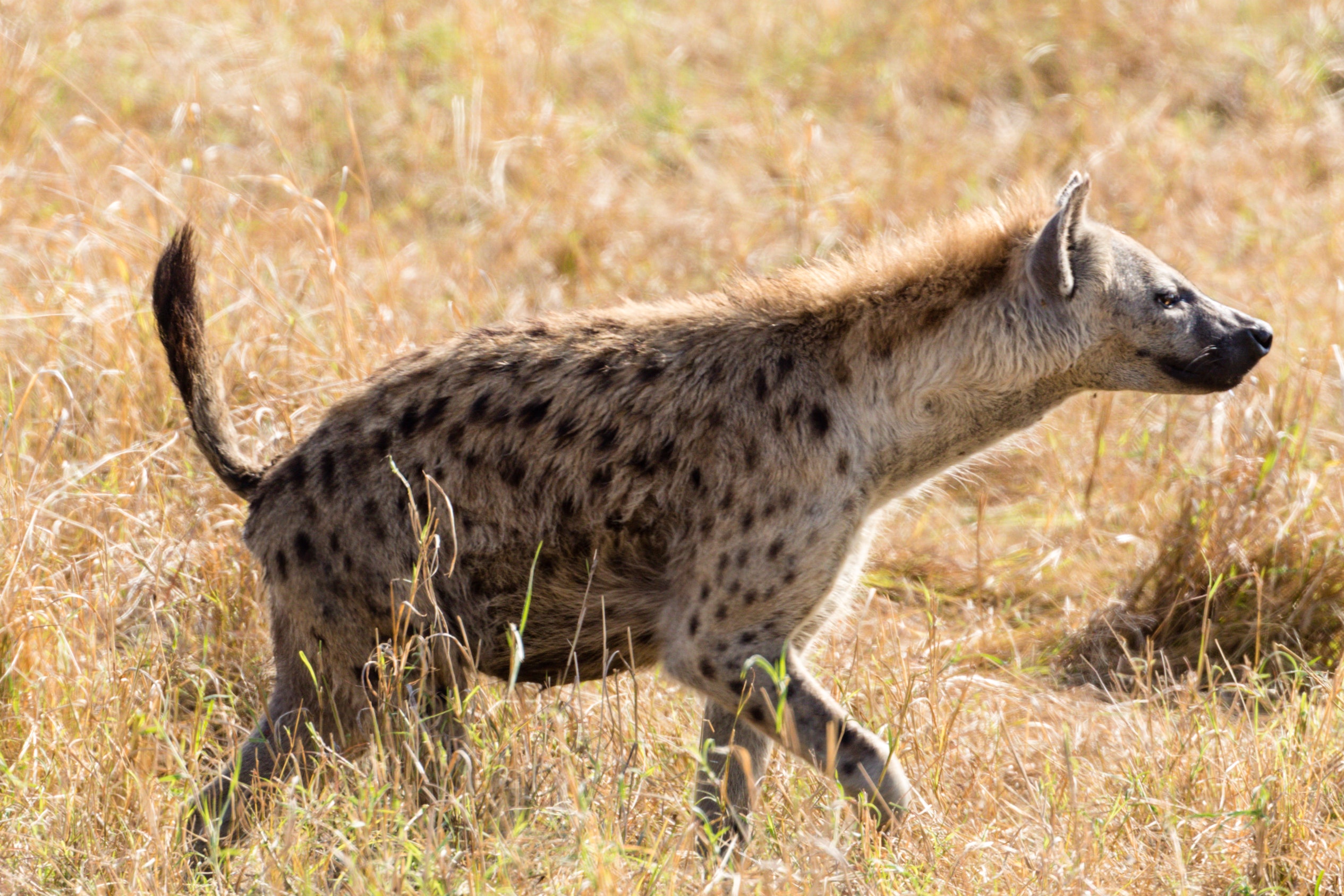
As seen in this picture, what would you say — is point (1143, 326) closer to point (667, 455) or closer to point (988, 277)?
point (988, 277)

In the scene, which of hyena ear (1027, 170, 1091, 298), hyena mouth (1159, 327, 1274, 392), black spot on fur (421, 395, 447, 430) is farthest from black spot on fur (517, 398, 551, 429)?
hyena mouth (1159, 327, 1274, 392)

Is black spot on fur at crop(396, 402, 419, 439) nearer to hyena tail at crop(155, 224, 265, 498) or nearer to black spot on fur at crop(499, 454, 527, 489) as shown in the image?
black spot on fur at crop(499, 454, 527, 489)

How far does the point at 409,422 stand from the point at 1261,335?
176 cm

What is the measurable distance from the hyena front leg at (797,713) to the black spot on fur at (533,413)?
1.74 feet

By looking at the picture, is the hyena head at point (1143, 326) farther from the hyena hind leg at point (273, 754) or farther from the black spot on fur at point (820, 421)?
the hyena hind leg at point (273, 754)

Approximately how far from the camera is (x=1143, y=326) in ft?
10.6

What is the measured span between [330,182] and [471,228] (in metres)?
0.74

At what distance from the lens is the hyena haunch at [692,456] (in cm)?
302

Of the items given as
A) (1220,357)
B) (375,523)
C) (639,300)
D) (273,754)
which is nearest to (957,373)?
(1220,357)

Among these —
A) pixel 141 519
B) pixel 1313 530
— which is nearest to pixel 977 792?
pixel 1313 530

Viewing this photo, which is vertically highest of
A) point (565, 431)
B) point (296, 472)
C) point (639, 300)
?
point (565, 431)

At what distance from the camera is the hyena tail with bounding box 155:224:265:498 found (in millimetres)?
3172

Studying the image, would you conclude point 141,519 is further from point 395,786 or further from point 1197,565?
point 1197,565

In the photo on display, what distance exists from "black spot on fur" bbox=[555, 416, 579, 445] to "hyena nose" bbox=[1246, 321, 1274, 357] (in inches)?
55.1
